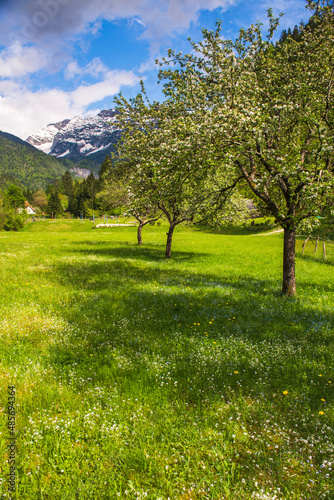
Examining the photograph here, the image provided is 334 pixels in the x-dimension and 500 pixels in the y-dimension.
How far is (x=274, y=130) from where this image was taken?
9984 millimetres

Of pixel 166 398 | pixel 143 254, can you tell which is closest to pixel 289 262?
pixel 166 398

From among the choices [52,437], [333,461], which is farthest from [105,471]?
[333,461]

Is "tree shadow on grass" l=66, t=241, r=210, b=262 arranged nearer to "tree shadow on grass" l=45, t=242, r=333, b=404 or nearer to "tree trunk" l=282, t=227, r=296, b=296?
"tree shadow on grass" l=45, t=242, r=333, b=404

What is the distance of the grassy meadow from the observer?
→ 340 centimetres

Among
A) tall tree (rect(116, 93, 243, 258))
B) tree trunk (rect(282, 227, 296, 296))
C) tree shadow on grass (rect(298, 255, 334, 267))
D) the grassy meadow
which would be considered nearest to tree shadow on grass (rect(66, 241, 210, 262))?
tall tree (rect(116, 93, 243, 258))

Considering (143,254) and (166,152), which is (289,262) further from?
(143,254)

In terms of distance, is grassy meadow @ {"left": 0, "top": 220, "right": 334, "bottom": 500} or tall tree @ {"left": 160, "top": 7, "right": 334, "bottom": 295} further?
tall tree @ {"left": 160, "top": 7, "right": 334, "bottom": 295}

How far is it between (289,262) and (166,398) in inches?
367

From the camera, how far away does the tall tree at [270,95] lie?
33.5ft

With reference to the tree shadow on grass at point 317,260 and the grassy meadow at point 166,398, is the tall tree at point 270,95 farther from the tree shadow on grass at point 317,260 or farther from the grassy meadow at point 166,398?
the tree shadow on grass at point 317,260

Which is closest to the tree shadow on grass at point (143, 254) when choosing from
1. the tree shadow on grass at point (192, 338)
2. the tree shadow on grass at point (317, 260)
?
the tree shadow on grass at point (317, 260)

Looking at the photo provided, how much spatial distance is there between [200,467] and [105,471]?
1.26 metres

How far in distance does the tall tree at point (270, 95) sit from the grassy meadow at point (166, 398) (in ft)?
16.5

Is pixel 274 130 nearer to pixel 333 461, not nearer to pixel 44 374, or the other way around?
pixel 333 461
